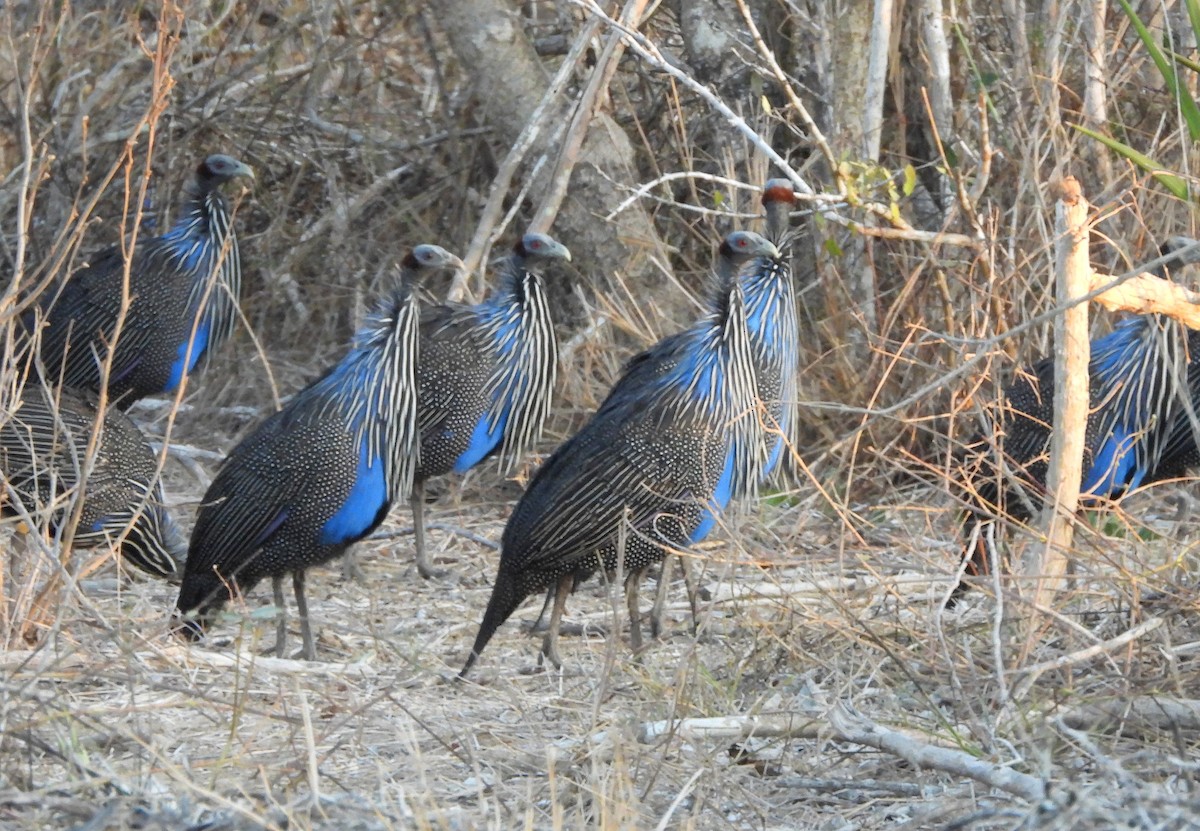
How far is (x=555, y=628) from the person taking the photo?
497 centimetres

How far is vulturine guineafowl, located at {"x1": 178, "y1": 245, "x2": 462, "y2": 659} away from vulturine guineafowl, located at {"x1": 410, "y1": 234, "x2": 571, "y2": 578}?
78cm

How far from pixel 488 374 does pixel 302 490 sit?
4.39 feet

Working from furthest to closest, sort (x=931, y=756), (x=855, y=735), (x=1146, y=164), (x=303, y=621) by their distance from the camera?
(x=303, y=621), (x=1146, y=164), (x=855, y=735), (x=931, y=756)

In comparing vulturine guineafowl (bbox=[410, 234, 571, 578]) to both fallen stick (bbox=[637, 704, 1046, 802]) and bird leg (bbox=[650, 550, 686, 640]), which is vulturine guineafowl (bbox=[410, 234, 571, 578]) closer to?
bird leg (bbox=[650, 550, 686, 640])

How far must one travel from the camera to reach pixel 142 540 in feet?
17.8

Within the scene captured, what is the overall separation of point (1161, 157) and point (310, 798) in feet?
15.6

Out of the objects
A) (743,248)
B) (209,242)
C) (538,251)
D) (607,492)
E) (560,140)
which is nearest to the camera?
(607,492)

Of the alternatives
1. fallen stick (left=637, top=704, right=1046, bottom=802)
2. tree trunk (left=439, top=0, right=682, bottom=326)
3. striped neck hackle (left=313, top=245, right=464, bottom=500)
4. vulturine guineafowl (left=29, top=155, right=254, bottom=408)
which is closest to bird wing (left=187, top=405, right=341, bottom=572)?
striped neck hackle (left=313, top=245, right=464, bottom=500)

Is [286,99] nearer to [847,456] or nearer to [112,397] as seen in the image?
[112,397]

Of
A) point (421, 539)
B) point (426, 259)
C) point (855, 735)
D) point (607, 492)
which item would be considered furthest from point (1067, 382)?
point (421, 539)

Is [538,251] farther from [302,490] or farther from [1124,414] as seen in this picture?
[1124,414]

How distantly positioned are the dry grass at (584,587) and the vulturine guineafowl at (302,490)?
210 millimetres

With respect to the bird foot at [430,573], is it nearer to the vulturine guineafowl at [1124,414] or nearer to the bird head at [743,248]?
the bird head at [743,248]

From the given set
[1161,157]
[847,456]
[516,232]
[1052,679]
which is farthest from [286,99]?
[1052,679]
